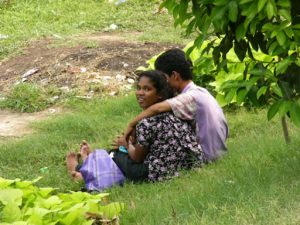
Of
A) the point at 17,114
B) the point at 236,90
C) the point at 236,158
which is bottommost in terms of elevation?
the point at 17,114

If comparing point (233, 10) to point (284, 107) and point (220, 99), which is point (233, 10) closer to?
point (284, 107)

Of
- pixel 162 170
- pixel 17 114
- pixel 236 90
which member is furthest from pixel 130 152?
pixel 17 114

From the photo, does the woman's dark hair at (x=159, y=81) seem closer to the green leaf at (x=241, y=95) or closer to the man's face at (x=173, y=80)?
the man's face at (x=173, y=80)

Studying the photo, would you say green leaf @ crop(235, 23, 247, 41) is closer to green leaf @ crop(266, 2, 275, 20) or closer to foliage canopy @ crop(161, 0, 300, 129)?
foliage canopy @ crop(161, 0, 300, 129)

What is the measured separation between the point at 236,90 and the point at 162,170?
1318 millimetres

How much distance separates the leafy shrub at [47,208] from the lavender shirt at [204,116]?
125 cm

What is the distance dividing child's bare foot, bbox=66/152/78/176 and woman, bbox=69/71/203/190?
68cm

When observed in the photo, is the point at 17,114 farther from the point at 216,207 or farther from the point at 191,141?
the point at 216,207

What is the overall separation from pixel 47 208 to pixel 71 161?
2.03 m

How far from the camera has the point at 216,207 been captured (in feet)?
10.6

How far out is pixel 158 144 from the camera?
4570 millimetres

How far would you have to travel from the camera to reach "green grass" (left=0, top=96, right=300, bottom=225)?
3166mm

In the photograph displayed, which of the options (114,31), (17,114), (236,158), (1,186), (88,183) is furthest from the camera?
(114,31)

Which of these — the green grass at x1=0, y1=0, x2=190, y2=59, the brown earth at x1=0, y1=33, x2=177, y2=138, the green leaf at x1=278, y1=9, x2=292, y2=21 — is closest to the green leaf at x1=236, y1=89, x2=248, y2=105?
the green leaf at x1=278, y1=9, x2=292, y2=21
